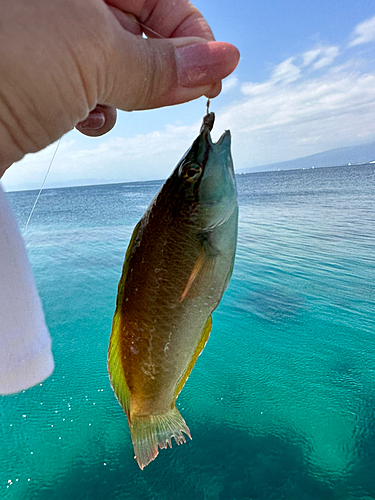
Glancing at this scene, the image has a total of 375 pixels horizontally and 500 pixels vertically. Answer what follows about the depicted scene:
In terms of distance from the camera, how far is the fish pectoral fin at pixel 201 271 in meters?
1.60

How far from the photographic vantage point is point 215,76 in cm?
147

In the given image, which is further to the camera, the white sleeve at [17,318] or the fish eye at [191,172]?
the fish eye at [191,172]

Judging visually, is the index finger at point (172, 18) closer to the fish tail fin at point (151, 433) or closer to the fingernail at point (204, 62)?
the fingernail at point (204, 62)

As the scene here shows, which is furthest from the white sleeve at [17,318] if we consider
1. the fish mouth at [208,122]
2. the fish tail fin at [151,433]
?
the fish mouth at [208,122]

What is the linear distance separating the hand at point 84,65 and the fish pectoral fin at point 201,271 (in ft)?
2.21

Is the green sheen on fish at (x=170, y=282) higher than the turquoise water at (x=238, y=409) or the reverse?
higher

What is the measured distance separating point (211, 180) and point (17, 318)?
0.95 metres

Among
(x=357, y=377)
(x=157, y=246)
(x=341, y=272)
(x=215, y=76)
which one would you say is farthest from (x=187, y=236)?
(x=341, y=272)

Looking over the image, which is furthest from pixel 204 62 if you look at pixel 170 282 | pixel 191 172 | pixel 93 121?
pixel 170 282

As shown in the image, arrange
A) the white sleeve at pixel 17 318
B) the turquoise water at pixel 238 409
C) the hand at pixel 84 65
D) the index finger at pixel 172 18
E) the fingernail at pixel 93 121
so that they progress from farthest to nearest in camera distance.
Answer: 1. the turquoise water at pixel 238 409
2. the fingernail at pixel 93 121
3. the index finger at pixel 172 18
4. the white sleeve at pixel 17 318
5. the hand at pixel 84 65

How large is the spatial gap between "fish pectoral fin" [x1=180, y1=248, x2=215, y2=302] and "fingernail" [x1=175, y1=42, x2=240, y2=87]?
2.29 feet

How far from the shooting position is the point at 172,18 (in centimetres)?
181

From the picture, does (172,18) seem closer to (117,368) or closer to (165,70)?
(165,70)

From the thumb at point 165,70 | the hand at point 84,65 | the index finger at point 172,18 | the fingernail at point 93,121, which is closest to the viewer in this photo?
the hand at point 84,65
